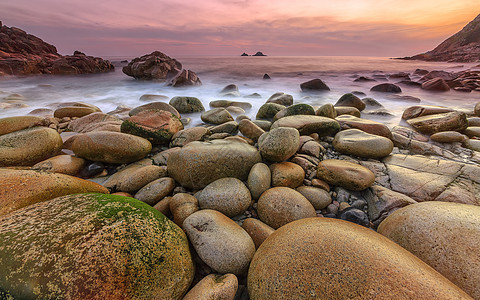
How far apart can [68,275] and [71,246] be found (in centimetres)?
17

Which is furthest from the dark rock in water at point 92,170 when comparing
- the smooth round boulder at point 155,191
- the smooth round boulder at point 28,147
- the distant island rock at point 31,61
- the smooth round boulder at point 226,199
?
the distant island rock at point 31,61

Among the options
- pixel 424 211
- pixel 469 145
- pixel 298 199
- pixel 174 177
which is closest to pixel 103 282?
pixel 174 177

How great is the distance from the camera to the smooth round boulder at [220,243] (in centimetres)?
157

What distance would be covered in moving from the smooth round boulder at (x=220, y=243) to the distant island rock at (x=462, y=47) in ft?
189

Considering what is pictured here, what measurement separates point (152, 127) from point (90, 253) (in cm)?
279

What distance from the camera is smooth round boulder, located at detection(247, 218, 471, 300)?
1.09m

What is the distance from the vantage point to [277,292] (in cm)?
121

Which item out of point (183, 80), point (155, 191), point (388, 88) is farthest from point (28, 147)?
point (388, 88)

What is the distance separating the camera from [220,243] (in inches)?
64.2

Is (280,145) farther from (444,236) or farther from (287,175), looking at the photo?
(444,236)

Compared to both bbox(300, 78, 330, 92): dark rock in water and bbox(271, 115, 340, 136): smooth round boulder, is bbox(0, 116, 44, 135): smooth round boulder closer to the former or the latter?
bbox(271, 115, 340, 136): smooth round boulder

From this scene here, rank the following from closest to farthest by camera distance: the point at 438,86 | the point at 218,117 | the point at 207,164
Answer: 1. the point at 207,164
2. the point at 218,117
3. the point at 438,86

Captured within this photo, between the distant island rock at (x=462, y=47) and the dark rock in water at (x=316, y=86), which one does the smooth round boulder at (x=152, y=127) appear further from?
the distant island rock at (x=462, y=47)

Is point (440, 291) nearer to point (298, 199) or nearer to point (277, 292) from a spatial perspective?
point (277, 292)
